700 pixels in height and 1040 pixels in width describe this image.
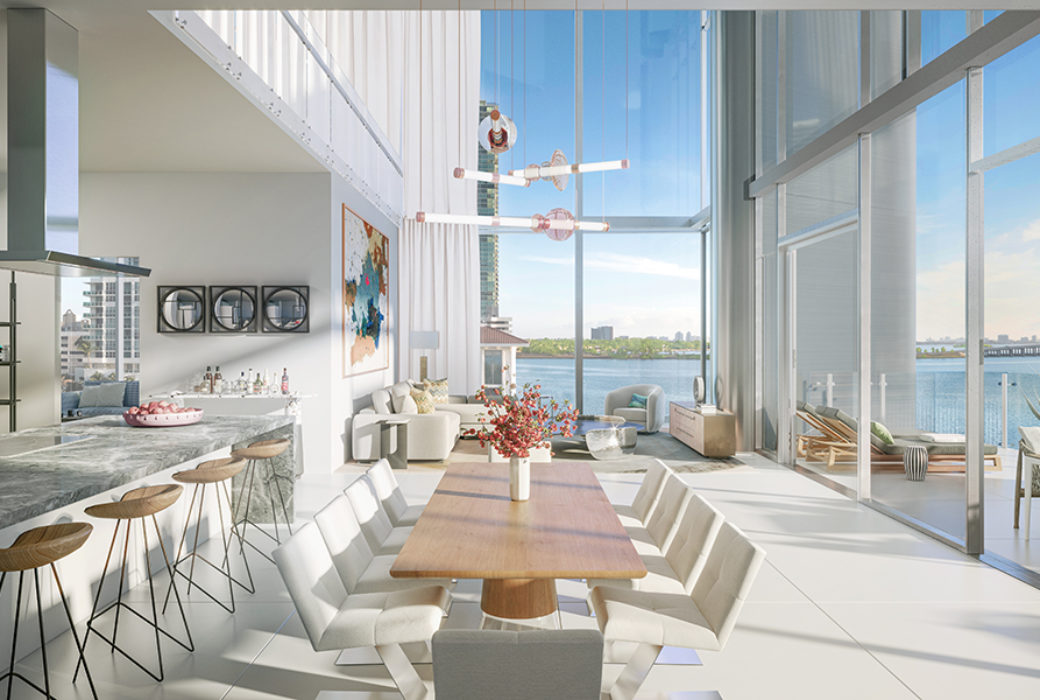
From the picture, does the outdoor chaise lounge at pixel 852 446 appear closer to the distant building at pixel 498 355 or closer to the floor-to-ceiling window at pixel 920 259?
the floor-to-ceiling window at pixel 920 259

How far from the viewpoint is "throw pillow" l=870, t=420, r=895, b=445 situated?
5.34 meters

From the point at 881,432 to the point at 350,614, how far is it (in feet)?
15.7

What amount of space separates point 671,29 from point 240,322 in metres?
8.11

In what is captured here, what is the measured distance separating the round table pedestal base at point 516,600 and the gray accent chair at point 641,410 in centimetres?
705

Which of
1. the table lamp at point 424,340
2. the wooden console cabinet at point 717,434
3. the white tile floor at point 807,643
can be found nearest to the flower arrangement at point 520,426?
the white tile floor at point 807,643

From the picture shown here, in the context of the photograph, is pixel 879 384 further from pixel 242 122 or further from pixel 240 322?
pixel 240 322

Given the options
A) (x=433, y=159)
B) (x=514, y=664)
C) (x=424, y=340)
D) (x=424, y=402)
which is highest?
(x=433, y=159)

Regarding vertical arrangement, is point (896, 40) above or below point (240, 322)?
above

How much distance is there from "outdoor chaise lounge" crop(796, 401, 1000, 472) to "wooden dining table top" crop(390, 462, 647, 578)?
2.93 m

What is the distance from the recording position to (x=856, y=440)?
5.86 metres

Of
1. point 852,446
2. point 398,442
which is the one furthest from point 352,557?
point 852,446

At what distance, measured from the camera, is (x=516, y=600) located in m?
2.63

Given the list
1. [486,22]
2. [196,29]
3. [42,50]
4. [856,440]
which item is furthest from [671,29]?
[42,50]

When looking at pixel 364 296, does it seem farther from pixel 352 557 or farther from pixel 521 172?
pixel 352 557
